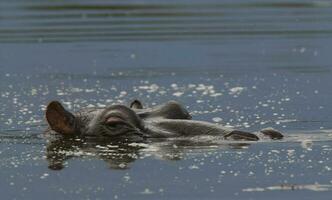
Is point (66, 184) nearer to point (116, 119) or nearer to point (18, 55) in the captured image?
point (116, 119)

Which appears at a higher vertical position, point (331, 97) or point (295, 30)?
point (295, 30)

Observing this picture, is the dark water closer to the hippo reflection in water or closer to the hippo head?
the hippo reflection in water

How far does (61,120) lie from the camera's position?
11.1 metres

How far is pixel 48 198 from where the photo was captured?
8.36 metres

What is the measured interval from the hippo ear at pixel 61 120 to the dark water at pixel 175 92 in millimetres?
178

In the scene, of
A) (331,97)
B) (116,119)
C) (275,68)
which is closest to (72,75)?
(275,68)

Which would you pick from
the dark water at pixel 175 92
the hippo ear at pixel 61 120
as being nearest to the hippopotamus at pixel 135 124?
the hippo ear at pixel 61 120

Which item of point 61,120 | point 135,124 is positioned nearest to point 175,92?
point 61,120

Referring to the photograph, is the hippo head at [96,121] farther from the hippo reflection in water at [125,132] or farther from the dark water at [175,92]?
the dark water at [175,92]

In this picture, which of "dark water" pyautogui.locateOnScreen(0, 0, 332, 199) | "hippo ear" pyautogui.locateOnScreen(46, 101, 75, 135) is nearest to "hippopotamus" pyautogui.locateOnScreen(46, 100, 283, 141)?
"hippo ear" pyautogui.locateOnScreen(46, 101, 75, 135)

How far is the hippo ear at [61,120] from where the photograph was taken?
429 inches

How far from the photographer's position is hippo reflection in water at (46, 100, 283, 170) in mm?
10191

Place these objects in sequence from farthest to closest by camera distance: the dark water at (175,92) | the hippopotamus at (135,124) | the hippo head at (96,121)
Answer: the hippo head at (96,121) → the hippopotamus at (135,124) → the dark water at (175,92)

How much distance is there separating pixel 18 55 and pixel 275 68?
13.9 ft
